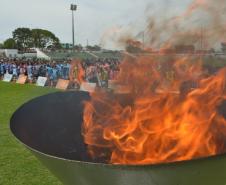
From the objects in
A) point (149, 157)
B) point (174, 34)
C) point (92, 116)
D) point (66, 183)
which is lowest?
point (66, 183)

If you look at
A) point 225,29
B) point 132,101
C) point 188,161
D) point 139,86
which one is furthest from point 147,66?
point 188,161

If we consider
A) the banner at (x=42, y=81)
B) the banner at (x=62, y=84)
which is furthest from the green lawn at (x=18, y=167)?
the banner at (x=42, y=81)

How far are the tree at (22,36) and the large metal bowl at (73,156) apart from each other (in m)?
113

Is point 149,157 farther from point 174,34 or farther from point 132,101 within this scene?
point 174,34

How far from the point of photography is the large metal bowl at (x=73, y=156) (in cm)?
250

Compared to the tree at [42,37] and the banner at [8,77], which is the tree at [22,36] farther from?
the banner at [8,77]

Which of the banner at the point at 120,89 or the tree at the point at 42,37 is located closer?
the banner at the point at 120,89

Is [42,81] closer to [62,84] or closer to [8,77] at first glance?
[62,84]

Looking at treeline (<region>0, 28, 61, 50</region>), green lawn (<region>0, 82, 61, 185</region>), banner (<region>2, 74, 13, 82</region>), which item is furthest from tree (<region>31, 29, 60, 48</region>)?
green lawn (<region>0, 82, 61, 185</region>)

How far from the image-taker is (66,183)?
3180 millimetres

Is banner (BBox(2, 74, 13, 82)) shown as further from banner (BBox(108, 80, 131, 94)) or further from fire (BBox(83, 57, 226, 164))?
fire (BBox(83, 57, 226, 164))

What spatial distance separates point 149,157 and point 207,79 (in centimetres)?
88

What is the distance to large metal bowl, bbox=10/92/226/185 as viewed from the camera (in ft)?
8.20

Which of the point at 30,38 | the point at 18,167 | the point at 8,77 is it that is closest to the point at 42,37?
the point at 30,38
